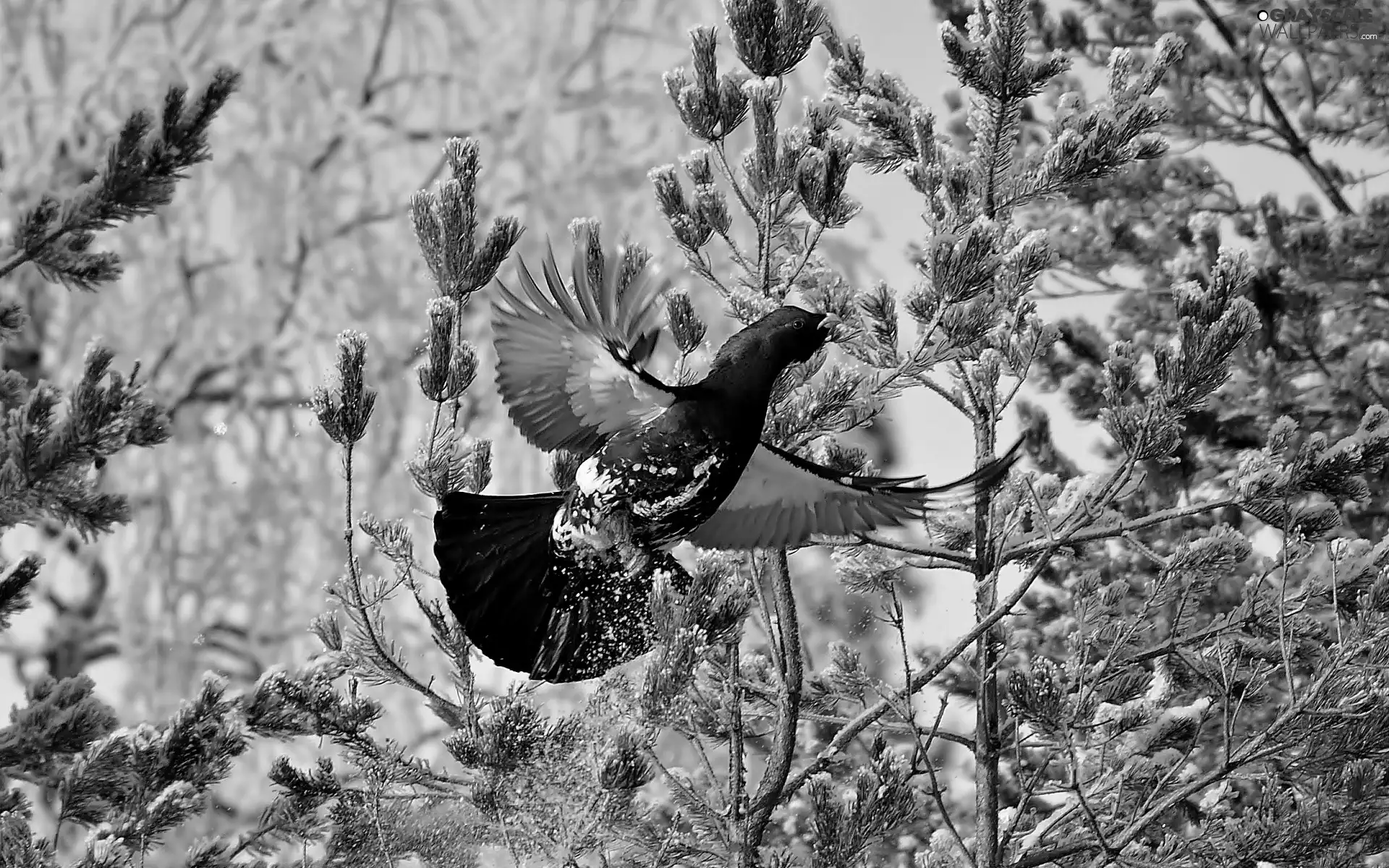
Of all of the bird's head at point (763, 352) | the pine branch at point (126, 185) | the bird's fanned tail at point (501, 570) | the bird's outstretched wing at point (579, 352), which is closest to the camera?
the bird's outstretched wing at point (579, 352)

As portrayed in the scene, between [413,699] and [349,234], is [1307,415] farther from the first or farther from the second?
[349,234]

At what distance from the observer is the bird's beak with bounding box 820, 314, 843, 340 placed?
254cm

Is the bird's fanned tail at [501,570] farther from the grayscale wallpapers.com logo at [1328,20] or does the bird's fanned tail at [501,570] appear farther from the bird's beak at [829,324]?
the grayscale wallpapers.com logo at [1328,20]

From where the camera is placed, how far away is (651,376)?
91.7 inches

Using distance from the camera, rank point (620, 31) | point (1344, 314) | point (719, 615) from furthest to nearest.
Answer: point (620, 31) → point (1344, 314) → point (719, 615)

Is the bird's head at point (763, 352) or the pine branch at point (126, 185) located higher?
the pine branch at point (126, 185)

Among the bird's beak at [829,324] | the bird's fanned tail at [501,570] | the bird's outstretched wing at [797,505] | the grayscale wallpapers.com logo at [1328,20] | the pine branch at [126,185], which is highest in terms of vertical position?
the grayscale wallpapers.com logo at [1328,20]

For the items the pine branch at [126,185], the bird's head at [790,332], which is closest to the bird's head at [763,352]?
the bird's head at [790,332]

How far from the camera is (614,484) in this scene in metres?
2.54

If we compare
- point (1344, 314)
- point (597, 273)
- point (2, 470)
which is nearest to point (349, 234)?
point (1344, 314)

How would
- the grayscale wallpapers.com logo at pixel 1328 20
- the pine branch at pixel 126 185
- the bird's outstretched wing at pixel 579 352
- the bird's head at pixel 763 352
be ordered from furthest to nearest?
1. the grayscale wallpapers.com logo at pixel 1328 20
2. the pine branch at pixel 126 185
3. the bird's head at pixel 763 352
4. the bird's outstretched wing at pixel 579 352

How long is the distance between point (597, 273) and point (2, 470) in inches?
51.0

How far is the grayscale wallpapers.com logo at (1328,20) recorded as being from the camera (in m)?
4.98

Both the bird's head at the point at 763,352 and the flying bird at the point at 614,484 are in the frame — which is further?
the bird's head at the point at 763,352
